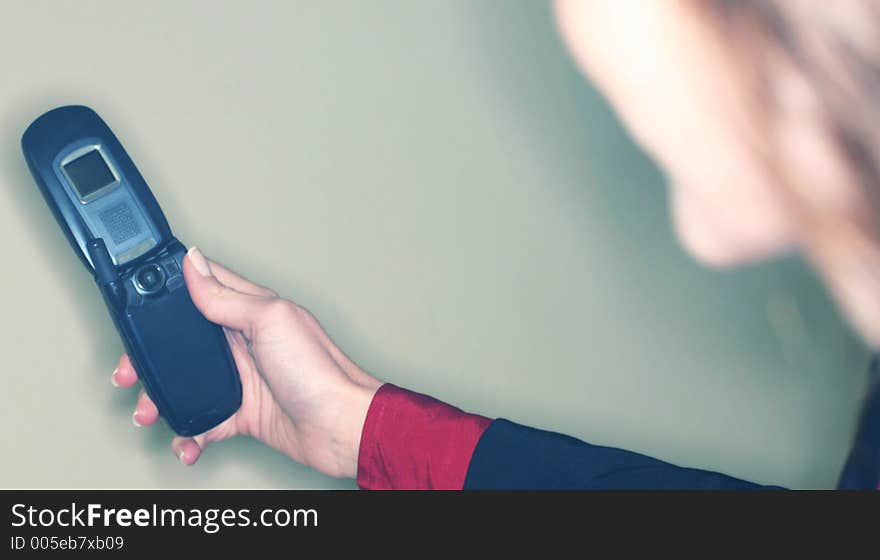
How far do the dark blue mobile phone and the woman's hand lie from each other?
3cm

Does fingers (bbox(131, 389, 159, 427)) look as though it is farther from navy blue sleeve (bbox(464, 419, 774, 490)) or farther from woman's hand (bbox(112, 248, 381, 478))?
navy blue sleeve (bbox(464, 419, 774, 490))

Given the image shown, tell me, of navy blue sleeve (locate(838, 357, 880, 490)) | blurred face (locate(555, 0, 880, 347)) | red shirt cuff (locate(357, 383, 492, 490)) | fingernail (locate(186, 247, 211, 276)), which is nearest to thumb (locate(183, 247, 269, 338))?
fingernail (locate(186, 247, 211, 276))

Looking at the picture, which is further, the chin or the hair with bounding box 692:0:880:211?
the chin

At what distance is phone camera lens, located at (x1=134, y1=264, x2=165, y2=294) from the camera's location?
63 centimetres

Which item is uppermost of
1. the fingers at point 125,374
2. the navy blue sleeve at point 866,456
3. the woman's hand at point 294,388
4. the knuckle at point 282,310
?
the fingers at point 125,374

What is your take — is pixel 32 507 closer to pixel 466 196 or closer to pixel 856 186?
pixel 466 196

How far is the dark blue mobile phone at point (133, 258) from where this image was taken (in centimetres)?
61

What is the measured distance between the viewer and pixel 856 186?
0.66 metres

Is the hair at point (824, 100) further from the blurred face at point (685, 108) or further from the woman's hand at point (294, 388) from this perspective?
the woman's hand at point (294, 388)

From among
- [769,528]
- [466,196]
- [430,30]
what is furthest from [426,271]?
[769,528]

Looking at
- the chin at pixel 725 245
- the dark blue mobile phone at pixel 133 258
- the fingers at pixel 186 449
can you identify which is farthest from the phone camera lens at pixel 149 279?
the chin at pixel 725 245

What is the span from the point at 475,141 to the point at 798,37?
236mm

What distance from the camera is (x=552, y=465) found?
2.22 feet

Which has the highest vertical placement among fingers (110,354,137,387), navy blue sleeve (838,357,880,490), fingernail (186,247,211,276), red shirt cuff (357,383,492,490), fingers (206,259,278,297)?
fingernail (186,247,211,276)
